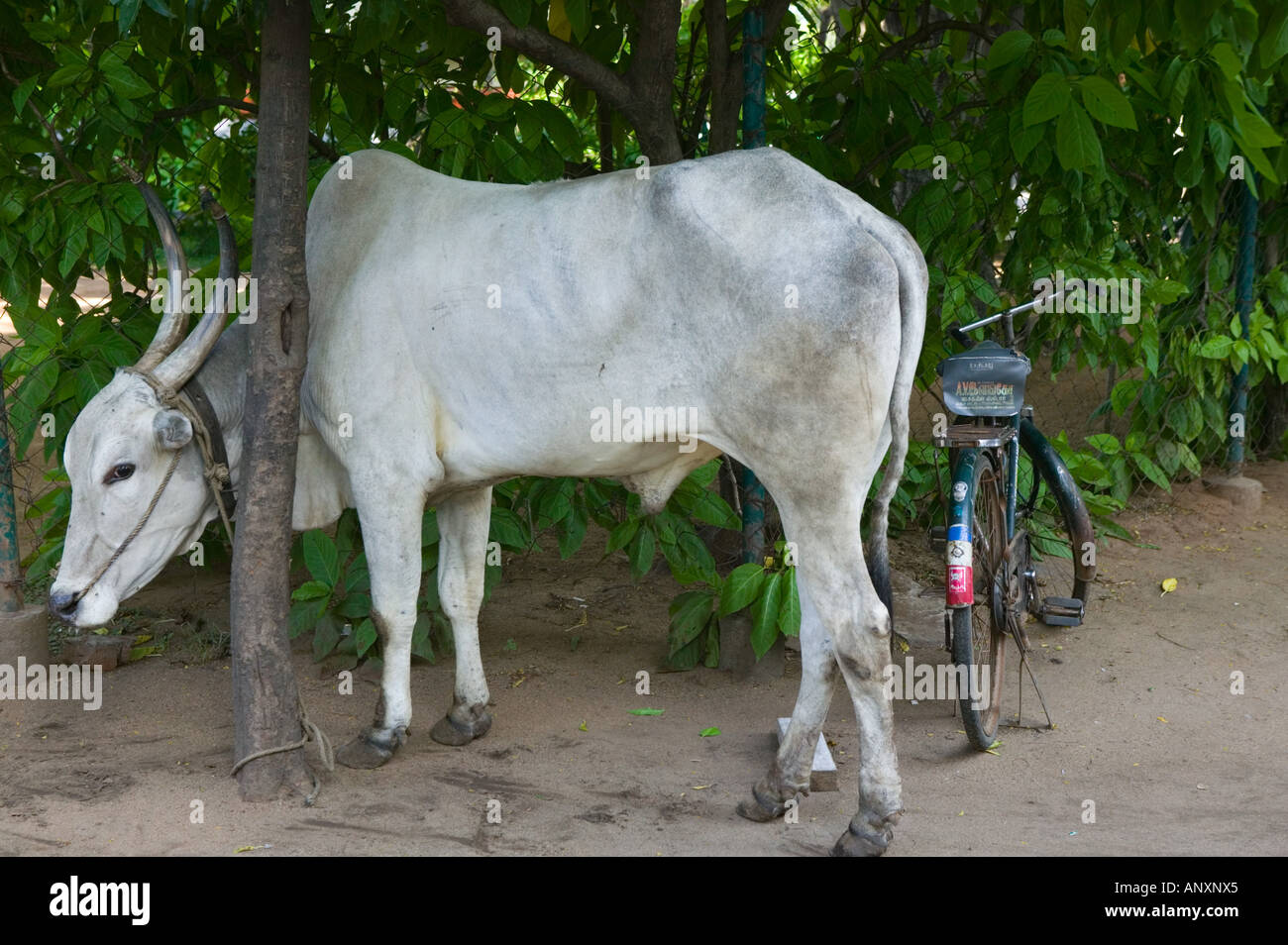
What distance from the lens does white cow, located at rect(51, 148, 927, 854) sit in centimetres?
344

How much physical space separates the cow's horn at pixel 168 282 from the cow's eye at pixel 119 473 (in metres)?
0.31

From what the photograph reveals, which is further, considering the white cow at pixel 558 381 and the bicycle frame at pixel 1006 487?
the bicycle frame at pixel 1006 487

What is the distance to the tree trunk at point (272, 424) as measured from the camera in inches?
148

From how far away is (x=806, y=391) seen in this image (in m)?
3.41

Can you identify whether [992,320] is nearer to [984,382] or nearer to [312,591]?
[984,382]

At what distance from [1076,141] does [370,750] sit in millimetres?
2921

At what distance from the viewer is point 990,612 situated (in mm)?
4469

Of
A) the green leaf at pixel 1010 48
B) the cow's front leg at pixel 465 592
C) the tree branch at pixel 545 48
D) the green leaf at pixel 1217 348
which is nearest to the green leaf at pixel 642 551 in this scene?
the cow's front leg at pixel 465 592

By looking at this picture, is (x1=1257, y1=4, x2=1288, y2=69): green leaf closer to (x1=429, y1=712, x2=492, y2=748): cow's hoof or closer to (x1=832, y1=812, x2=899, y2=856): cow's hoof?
(x1=832, y1=812, x2=899, y2=856): cow's hoof

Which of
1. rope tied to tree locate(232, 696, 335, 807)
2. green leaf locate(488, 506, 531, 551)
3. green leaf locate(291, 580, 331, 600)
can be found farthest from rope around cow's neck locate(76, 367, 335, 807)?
green leaf locate(488, 506, 531, 551)

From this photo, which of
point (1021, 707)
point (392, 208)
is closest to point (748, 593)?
point (1021, 707)

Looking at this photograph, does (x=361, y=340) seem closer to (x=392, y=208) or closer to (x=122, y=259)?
(x=392, y=208)

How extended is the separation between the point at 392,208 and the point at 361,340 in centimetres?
46

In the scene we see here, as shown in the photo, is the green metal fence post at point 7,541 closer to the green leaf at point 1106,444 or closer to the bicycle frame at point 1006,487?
the bicycle frame at point 1006,487
